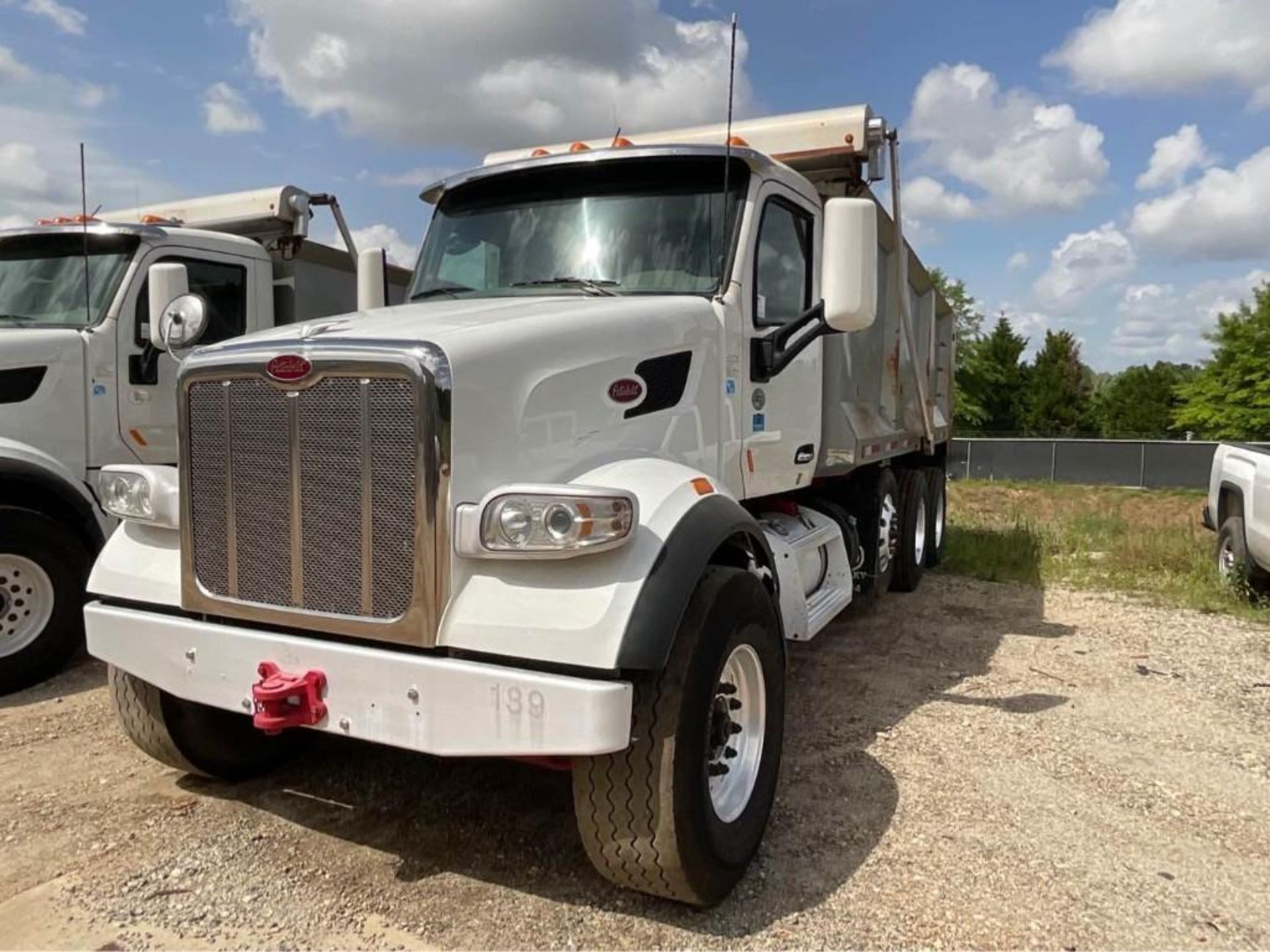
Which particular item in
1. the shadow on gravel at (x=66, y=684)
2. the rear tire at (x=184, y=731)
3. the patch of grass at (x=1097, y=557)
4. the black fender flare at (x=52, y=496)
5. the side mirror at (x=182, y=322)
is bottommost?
the shadow on gravel at (x=66, y=684)

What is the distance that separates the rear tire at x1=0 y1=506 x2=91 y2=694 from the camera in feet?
17.3

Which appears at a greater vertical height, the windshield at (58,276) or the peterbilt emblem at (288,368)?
the windshield at (58,276)

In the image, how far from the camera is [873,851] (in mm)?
3531

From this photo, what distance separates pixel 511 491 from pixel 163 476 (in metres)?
1.57

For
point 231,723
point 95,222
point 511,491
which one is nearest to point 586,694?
point 511,491

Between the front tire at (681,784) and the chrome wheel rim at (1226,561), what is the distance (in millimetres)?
6756

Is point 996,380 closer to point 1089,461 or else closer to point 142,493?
point 1089,461

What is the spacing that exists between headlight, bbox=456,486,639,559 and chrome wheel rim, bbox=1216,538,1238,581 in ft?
24.2

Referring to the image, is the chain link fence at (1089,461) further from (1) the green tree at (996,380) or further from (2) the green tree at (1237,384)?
(1) the green tree at (996,380)

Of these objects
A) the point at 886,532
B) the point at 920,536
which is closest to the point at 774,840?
the point at 886,532

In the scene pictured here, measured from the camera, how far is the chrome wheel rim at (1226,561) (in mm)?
8203

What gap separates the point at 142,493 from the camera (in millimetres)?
3570

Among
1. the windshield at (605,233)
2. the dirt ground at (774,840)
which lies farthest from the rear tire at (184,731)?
the windshield at (605,233)

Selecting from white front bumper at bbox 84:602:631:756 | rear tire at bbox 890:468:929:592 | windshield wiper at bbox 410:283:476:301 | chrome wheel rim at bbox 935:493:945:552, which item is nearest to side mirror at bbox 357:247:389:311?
windshield wiper at bbox 410:283:476:301
